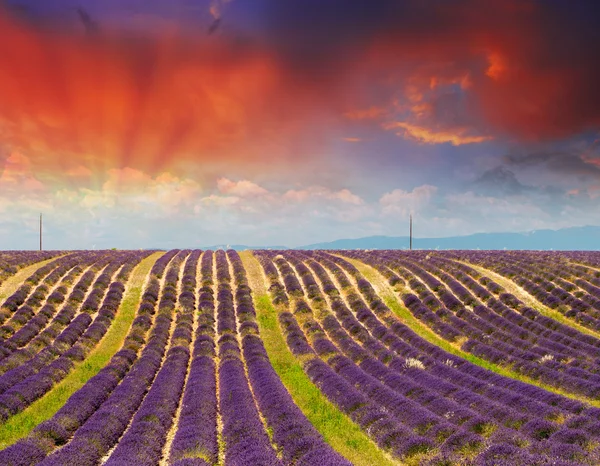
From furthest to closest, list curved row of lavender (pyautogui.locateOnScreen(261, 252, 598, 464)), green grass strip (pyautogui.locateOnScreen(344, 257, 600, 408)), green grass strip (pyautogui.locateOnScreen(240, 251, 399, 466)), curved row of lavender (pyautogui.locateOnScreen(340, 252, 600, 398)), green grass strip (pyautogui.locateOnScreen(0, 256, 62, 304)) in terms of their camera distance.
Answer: green grass strip (pyautogui.locateOnScreen(0, 256, 62, 304)) < curved row of lavender (pyautogui.locateOnScreen(340, 252, 600, 398)) < green grass strip (pyautogui.locateOnScreen(344, 257, 600, 408)) < green grass strip (pyautogui.locateOnScreen(240, 251, 399, 466)) < curved row of lavender (pyautogui.locateOnScreen(261, 252, 598, 464))

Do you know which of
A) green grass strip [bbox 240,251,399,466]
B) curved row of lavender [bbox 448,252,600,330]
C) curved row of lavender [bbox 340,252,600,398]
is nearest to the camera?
green grass strip [bbox 240,251,399,466]

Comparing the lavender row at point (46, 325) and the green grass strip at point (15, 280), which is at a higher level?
the green grass strip at point (15, 280)

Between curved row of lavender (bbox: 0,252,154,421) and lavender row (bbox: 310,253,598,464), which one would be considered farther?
curved row of lavender (bbox: 0,252,154,421)

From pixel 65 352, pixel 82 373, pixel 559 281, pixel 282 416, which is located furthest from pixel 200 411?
pixel 559 281

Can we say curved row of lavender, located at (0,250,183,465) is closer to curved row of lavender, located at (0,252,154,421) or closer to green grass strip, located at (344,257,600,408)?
curved row of lavender, located at (0,252,154,421)

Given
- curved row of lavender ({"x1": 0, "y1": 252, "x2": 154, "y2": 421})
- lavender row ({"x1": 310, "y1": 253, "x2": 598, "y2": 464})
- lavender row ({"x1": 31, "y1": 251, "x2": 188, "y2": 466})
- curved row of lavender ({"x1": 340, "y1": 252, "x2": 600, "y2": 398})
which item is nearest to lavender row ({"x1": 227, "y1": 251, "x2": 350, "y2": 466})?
lavender row ({"x1": 31, "y1": 251, "x2": 188, "y2": 466})

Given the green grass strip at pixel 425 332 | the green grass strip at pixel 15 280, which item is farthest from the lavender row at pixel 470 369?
the green grass strip at pixel 15 280

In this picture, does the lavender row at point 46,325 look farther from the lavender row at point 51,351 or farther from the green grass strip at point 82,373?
the green grass strip at point 82,373
